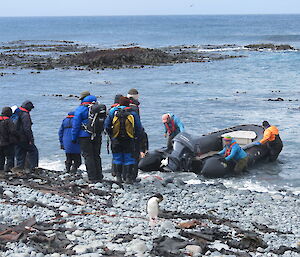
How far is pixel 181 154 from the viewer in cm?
1318

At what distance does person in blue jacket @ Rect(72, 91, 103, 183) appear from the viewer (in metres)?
9.79

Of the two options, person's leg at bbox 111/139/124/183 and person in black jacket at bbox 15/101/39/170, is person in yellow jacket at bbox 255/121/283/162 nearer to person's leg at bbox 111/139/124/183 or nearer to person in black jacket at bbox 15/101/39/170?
person's leg at bbox 111/139/124/183

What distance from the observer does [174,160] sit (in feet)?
43.4

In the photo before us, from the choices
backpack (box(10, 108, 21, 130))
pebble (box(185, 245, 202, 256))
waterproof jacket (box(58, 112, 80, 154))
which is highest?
backpack (box(10, 108, 21, 130))

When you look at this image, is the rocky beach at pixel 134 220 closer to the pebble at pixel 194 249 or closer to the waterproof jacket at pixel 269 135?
the pebble at pixel 194 249

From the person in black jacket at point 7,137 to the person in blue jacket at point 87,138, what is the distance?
1.55 m

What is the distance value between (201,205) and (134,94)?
2803 millimetres

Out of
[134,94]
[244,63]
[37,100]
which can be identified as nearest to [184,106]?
[37,100]

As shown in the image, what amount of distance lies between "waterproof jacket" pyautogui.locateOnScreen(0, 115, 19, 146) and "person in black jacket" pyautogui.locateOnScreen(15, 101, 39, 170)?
0.40ft

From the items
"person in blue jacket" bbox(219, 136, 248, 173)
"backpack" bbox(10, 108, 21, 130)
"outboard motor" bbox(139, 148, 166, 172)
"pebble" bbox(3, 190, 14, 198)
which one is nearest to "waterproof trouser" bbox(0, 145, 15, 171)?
"backpack" bbox(10, 108, 21, 130)

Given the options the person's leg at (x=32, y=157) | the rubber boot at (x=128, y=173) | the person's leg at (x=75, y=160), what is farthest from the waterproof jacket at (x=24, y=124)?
the rubber boot at (x=128, y=173)

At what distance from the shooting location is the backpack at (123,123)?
31.4ft

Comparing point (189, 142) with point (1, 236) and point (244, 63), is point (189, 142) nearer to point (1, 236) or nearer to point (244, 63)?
point (1, 236)

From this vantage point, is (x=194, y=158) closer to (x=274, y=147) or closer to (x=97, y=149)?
(x=274, y=147)
